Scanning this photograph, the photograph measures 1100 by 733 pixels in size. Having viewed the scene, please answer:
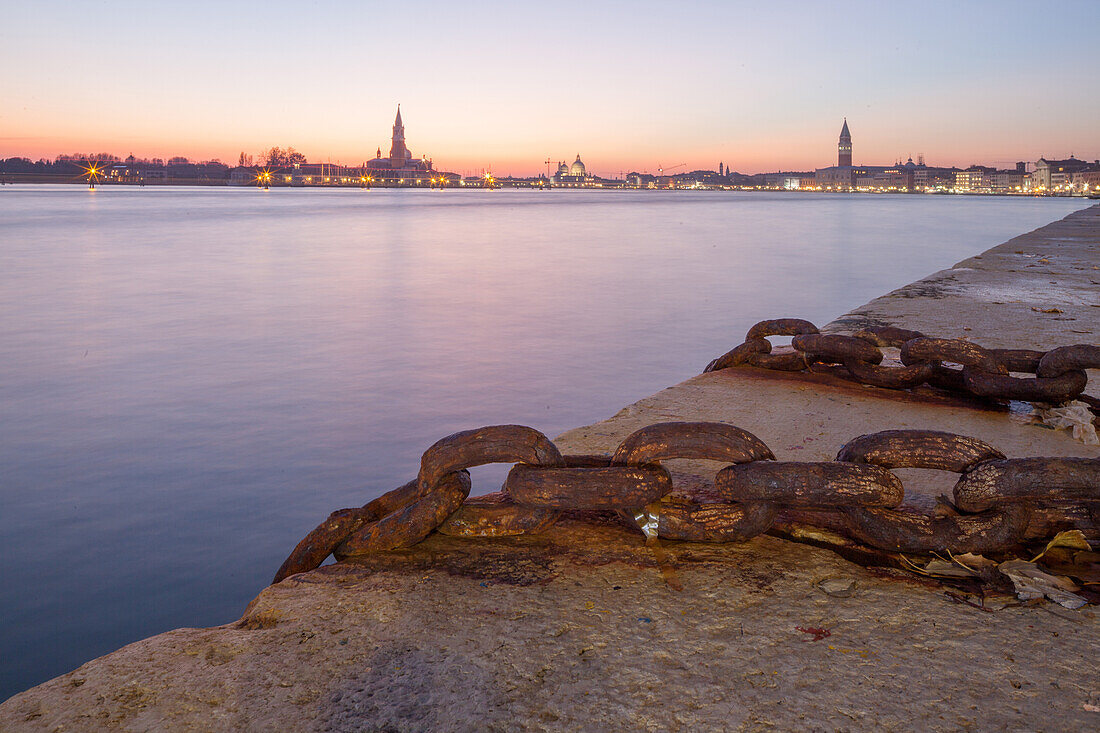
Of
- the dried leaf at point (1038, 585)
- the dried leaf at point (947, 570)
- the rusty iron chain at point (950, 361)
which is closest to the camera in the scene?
the dried leaf at point (1038, 585)

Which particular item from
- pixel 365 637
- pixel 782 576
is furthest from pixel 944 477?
pixel 365 637

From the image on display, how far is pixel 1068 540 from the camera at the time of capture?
1.97 m

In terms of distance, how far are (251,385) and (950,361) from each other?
4.52 m

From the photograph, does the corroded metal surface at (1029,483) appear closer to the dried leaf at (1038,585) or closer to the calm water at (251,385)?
the dried leaf at (1038,585)

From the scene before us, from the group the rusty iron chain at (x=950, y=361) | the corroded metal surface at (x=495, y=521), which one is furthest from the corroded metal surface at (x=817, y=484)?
the rusty iron chain at (x=950, y=361)

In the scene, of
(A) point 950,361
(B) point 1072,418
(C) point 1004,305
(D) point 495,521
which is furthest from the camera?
(C) point 1004,305

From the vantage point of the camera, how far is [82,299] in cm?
1011

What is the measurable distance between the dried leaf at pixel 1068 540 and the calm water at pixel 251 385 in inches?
87.1

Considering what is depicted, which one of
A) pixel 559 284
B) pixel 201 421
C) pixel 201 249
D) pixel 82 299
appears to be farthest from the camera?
pixel 201 249

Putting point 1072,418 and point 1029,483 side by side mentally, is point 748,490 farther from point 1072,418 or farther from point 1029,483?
point 1072,418

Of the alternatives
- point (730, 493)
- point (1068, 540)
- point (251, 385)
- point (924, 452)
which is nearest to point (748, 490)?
point (730, 493)

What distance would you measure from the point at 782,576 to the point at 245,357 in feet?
Answer: 18.5

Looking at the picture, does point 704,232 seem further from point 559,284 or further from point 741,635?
point 741,635

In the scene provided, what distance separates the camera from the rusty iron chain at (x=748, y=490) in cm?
190
